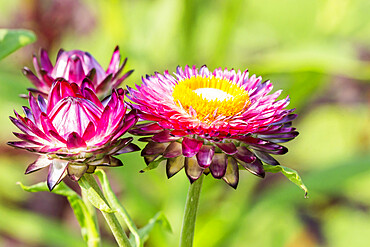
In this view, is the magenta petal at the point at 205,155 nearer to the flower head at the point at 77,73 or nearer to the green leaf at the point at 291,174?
the green leaf at the point at 291,174

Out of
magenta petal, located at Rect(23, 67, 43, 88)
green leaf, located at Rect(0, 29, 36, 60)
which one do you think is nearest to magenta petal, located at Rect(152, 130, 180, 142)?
magenta petal, located at Rect(23, 67, 43, 88)

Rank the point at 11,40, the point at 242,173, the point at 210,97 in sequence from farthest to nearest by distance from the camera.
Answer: the point at 242,173 → the point at 11,40 → the point at 210,97

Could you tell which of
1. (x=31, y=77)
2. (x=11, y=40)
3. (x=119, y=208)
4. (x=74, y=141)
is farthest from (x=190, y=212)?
(x=11, y=40)

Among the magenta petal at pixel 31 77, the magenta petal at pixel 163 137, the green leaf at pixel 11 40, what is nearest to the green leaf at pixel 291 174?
the magenta petal at pixel 163 137

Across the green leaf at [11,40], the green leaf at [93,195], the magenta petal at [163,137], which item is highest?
the green leaf at [11,40]

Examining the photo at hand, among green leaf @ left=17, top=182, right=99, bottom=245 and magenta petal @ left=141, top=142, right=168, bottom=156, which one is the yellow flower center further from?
green leaf @ left=17, top=182, right=99, bottom=245

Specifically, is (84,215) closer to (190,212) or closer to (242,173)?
(190,212)
